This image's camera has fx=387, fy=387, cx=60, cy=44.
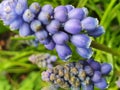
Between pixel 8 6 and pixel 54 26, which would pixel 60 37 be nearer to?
pixel 54 26

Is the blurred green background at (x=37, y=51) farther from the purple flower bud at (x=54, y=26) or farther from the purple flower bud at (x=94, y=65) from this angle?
the purple flower bud at (x=54, y=26)

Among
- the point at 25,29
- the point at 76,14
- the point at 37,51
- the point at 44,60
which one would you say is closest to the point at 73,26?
the point at 76,14

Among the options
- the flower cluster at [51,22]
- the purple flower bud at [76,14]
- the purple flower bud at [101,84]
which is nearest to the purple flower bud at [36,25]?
the flower cluster at [51,22]

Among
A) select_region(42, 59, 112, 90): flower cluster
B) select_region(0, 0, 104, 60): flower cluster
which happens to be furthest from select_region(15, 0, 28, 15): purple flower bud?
select_region(42, 59, 112, 90): flower cluster

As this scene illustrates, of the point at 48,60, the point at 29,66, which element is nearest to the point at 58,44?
the point at 48,60

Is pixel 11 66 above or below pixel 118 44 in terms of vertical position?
below

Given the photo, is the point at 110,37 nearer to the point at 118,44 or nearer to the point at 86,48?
the point at 118,44
